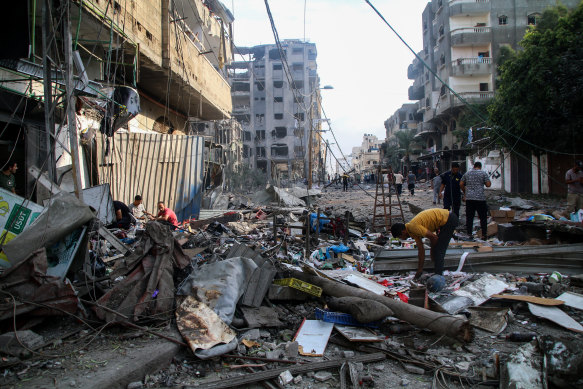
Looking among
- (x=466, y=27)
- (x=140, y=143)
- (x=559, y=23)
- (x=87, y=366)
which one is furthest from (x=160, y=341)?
(x=466, y=27)

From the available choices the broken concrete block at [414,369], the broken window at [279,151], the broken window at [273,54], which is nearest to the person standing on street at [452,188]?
the broken concrete block at [414,369]

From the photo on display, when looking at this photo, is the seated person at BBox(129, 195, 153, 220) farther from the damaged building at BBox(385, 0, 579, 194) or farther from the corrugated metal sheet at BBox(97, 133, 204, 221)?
the damaged building at BBox(385, 0, 579, 194)

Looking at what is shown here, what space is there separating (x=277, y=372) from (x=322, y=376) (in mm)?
354

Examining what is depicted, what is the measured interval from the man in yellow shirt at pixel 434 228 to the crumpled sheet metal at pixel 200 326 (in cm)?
263

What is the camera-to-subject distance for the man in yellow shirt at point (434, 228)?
4688 mm

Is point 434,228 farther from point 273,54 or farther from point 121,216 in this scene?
point 273,54

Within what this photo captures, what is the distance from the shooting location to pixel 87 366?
106 inches

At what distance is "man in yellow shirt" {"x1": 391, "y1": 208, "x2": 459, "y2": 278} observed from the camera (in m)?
4.69

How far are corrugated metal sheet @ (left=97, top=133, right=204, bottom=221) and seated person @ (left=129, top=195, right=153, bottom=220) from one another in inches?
13.4

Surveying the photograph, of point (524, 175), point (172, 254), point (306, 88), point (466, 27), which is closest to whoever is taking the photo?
point (172, 254)

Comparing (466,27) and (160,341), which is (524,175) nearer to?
(466,27)

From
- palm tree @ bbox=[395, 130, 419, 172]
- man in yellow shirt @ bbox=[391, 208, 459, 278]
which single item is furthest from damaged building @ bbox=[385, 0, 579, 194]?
man in yellow shirt @ bbox=[391, 208, 459, 278]

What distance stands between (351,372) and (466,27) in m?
37.8

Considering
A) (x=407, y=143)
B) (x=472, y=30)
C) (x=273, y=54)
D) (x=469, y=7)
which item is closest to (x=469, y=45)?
(x=472, y=30)
